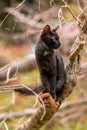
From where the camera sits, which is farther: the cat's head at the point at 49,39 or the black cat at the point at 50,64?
the cat's head at the point at 49,39

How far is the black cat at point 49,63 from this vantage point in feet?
12.2

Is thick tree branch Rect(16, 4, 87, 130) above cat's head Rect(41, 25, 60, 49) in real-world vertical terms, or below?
below

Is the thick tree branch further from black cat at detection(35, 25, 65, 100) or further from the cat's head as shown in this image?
the cat's head

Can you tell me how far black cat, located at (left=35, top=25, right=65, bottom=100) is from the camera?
3729 mm

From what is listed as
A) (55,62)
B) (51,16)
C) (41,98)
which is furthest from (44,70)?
(51,16)

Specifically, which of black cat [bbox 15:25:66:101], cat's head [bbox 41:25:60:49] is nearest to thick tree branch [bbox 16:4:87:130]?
black cat [bbox 15:25:66:101]

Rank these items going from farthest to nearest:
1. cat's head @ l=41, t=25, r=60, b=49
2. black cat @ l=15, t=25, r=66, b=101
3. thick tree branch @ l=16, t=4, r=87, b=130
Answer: cat's head @ l=41, t=25, r=60, b=49 → black cat @ l=15, t=25, r=66, b=101 → thick tree branch @ l=16, t=4, r=87, b=130

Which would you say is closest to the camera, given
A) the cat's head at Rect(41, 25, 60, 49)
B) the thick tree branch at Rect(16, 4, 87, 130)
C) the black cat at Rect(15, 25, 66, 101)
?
the thick tree branch at Rect(16, 4, 87, 130)

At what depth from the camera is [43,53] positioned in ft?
12.4

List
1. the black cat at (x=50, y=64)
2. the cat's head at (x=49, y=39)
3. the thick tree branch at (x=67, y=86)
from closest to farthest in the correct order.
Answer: the thick tree branch at (x=67, y=86), the black cat at (x=50, y=64), the cat's head at (x=49, y=39)

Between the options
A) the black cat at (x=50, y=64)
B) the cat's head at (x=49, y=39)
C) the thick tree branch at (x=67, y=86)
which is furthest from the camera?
the cat's head at (x=49, y=39)

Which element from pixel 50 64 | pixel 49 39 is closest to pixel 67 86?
pixel 50 64

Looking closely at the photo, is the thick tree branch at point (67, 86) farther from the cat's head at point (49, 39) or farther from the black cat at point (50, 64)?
the cat's head at point (49, 39)

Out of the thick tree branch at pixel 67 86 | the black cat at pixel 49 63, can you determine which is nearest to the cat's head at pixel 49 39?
the black cat at pixel 49 63
